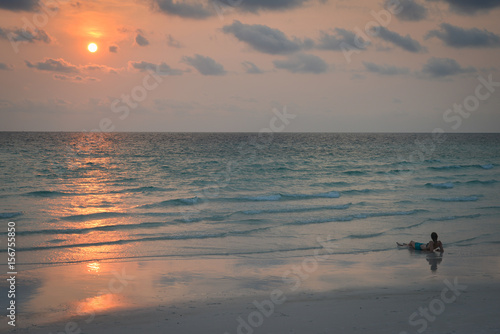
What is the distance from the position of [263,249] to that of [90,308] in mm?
7219

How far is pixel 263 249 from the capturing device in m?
15.6

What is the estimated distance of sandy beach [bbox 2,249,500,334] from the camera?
866cm

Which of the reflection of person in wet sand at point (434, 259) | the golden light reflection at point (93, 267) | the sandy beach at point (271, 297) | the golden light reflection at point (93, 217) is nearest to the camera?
the sandy beach at point (271, 297)

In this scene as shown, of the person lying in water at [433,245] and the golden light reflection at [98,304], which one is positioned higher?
the person lying in water at [433,245]

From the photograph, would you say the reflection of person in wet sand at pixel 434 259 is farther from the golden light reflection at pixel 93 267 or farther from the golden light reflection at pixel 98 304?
the golden light reflection at pixel 93 267

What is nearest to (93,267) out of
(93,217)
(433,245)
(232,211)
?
(93,217)

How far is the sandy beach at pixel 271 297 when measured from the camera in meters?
8.66

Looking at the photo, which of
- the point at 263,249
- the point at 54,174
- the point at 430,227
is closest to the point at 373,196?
the point at 430,227

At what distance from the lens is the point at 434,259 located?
47.0ft

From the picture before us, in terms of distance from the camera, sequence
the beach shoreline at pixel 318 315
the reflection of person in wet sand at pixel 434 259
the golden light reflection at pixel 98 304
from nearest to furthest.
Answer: the beach shoreline at pixel 318 315
the golden light reflection at pixel 98 304
the reflection of person in wet sand at pixel 434 259

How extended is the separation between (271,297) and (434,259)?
6774mm

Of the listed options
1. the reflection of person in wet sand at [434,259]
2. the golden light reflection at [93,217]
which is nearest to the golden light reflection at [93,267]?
the golden light reflection at [93,217]

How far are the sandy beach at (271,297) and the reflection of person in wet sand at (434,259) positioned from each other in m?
0.06

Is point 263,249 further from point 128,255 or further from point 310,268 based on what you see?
point 128,255
